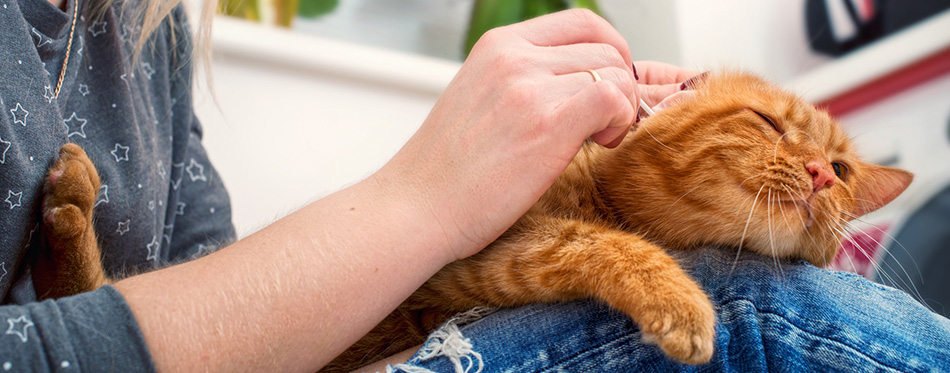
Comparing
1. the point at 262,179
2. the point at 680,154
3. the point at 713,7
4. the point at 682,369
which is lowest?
the point at 262,179

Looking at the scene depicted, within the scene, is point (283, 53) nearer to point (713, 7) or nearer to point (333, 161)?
point (333, 161)

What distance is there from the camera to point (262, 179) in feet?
6.02

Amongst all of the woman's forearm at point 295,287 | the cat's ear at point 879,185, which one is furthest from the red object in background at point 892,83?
the woman's forearm at point 295,287

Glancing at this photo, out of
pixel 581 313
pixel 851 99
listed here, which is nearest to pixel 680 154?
pixel 581 313

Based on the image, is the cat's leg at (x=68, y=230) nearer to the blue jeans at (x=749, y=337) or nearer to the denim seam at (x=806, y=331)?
the blue jeans at (x=749, y=337)

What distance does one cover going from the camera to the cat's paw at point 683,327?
580mm

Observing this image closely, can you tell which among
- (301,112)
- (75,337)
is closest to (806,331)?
(75,337)

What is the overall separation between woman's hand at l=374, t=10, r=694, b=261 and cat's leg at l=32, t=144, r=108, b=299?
366 mm

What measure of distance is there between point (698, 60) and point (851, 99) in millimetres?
652

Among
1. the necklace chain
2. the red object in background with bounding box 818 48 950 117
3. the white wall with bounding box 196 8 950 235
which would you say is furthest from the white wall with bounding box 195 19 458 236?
the red object in background with bounding box 818 48 950 117

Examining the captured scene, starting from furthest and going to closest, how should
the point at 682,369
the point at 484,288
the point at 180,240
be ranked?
the point at 180,240 → the point at 484,288 → the point at 682,369

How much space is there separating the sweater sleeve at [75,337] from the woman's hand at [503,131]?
29 cm

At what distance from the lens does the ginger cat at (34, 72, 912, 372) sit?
0.68 metres

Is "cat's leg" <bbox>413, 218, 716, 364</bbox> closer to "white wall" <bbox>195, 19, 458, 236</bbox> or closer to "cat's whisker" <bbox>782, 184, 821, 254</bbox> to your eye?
"cat's whisker" <bbox>782, 184, 821, 254</bbox>
